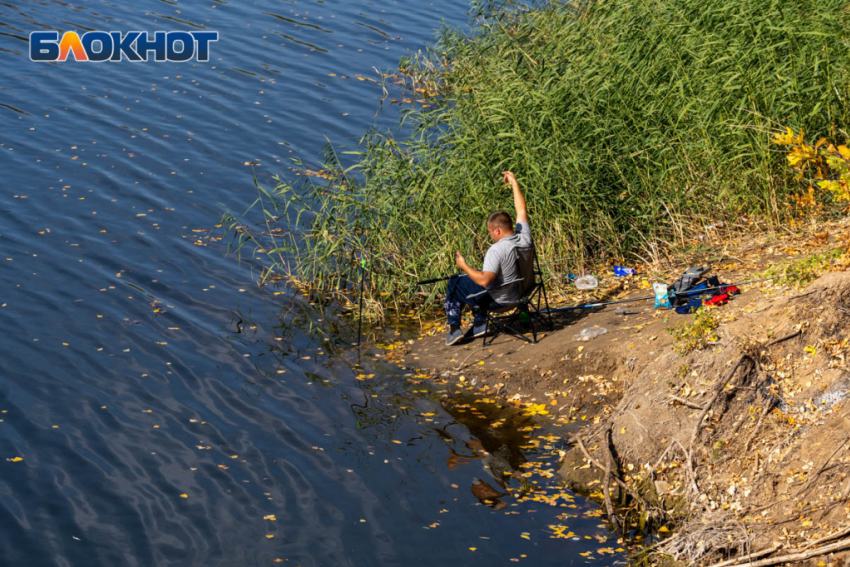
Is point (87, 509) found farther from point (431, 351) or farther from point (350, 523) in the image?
point (431, 351)

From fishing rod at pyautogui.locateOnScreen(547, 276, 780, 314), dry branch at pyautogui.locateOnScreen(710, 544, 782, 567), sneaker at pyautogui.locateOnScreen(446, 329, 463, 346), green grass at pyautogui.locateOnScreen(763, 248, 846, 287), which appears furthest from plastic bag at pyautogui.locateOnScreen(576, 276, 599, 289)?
dry branch at pyautogui.locateOnScreen(710, 544, 782, 567)

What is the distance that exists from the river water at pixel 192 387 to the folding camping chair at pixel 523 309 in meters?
0.99

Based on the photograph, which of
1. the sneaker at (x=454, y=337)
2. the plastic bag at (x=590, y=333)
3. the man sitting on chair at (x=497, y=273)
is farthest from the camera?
the sneaker at (x=454, y=337)

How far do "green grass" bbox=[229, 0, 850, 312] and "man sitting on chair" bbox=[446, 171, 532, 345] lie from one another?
89cm

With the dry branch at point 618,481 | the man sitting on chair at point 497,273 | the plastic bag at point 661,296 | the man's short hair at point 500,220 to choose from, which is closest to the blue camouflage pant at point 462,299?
the man sitting on chair at point 497,273

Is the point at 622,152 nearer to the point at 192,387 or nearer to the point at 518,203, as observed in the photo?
the point at 518,203

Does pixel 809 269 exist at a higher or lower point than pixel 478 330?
higher

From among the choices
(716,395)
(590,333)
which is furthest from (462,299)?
(716,395)

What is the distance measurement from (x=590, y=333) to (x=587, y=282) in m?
1.18

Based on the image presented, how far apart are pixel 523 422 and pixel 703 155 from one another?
3802 millimetres

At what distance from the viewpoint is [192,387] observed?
8.54 metres

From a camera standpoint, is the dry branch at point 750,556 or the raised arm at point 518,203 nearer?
the dry branch at point 750,556

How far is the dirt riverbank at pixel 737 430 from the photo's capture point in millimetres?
5574

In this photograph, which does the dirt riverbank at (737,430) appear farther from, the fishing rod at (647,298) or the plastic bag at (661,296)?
the plastic bag at (661,296)
